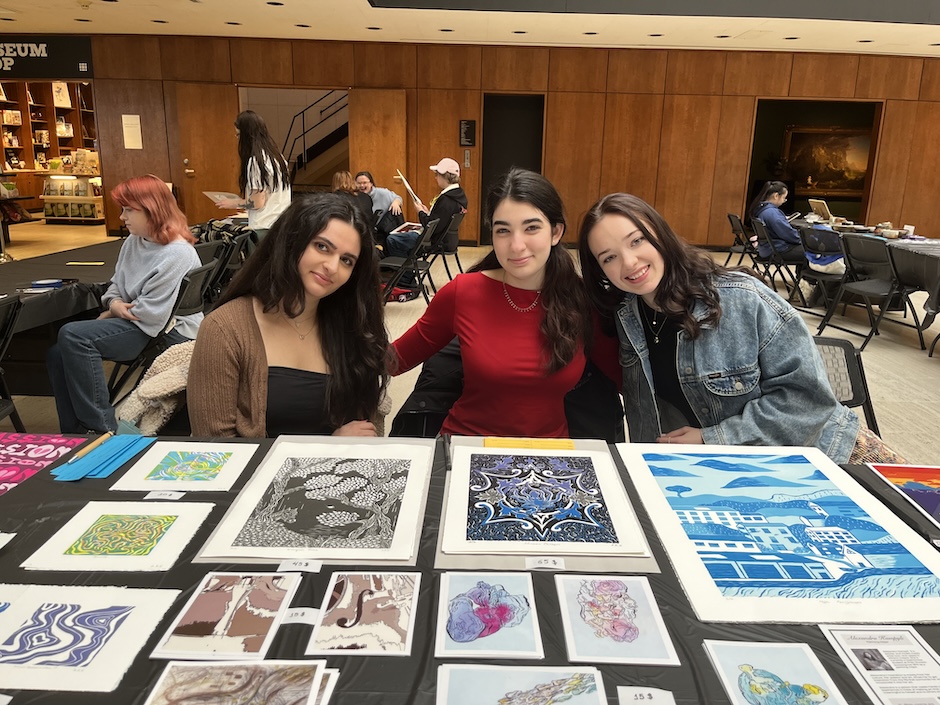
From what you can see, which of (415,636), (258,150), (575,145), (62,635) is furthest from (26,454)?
(575,145)

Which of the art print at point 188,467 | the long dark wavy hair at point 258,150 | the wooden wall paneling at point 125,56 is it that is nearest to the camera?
the art print at point 188,467

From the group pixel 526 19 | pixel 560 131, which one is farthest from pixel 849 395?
pixel 560 131

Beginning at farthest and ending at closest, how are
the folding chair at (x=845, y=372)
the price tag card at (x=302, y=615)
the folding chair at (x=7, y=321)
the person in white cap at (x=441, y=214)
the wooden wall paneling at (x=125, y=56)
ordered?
the wooden wall paneling at (x=125, y=56) < the person in white cap at (x=441, y=214) < the folding chair at (x=7, y=321) < the folding chair at (x=845, y=372) < the price tag card at (x=302, y=615)

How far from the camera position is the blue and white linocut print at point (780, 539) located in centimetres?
90

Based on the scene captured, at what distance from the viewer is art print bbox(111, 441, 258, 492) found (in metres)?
1.19

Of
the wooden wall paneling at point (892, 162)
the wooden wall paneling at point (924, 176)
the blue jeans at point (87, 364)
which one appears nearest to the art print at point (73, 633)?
the blue jeans at point (87, 364)

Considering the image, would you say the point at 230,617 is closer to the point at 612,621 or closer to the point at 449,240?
the point at 612,621

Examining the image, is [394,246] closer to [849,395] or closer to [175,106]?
[849,395]

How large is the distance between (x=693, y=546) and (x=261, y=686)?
25.6 inches

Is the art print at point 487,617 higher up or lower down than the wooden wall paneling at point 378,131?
lower down

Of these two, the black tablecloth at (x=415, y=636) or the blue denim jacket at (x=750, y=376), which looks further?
the blue denim jacket at (x=750, y=376)

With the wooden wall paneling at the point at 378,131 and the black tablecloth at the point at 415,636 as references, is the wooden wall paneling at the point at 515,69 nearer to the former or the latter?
the wooden wall paneling at the point at 378,131

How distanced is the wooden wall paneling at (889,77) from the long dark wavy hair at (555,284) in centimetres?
1067

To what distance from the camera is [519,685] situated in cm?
75
